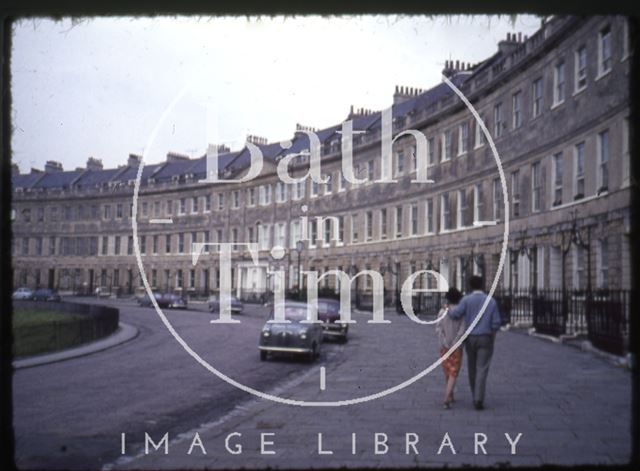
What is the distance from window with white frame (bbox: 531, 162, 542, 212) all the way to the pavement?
37.3ft

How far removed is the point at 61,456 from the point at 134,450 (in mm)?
728

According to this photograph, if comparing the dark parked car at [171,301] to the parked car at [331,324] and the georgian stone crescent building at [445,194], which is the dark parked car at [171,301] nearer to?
the georgian stone crescent building at [445,194]

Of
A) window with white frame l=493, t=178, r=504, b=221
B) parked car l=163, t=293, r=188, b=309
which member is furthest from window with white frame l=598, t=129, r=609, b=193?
parked car l=163, t=293, r=188, b=309

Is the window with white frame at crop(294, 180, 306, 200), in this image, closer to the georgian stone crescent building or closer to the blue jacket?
the georgian stone crescent building

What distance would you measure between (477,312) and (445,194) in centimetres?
2169

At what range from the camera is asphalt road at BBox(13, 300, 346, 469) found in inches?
278

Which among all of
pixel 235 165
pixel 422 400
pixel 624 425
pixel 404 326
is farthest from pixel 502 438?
pixel 404 326

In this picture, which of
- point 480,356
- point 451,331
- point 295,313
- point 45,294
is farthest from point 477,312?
point 45,294

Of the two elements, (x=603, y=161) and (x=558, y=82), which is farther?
(x=558, y=82)

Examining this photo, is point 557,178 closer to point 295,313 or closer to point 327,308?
point 327,308

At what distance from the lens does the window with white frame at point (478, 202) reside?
2708 cm

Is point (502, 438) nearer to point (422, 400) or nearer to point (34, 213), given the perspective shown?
point (422, 400)

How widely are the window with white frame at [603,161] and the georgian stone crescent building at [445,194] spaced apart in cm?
6

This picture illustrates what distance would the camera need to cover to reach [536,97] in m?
22.4
